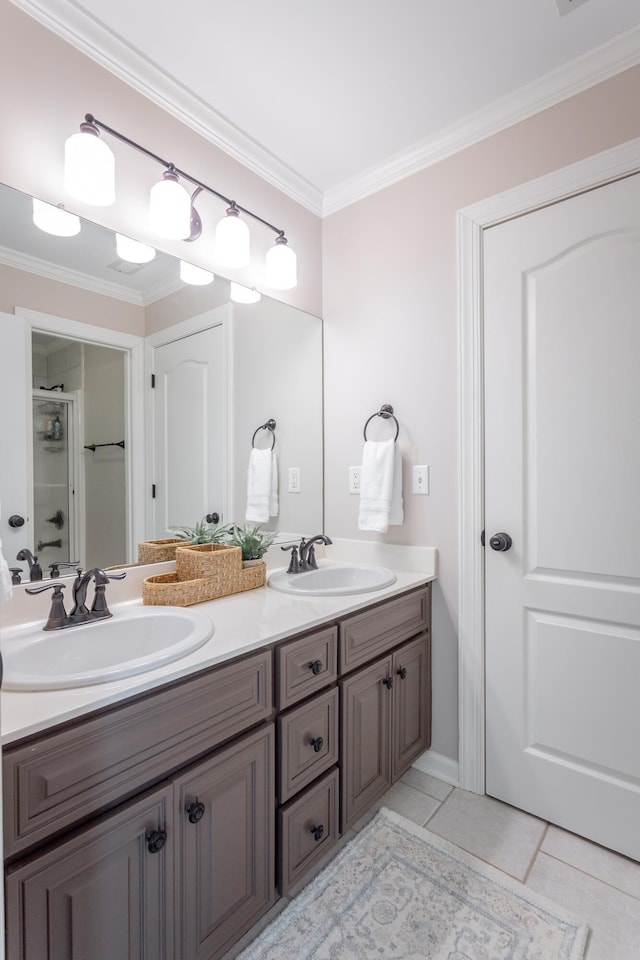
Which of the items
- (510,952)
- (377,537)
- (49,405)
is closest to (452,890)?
(510,952)

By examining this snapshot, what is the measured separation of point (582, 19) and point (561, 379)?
0.99m

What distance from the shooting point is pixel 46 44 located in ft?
4.15

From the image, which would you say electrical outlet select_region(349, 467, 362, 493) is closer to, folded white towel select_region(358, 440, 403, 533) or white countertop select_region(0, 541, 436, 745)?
folded white towel select_region(358, 440, 403, 533)

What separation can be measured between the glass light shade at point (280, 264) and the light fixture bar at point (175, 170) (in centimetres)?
6

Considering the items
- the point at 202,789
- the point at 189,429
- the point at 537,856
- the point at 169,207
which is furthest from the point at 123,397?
the point at 537,856

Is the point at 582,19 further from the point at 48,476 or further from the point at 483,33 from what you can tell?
the point at 48,476

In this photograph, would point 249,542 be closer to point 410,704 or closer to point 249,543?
point 249,543

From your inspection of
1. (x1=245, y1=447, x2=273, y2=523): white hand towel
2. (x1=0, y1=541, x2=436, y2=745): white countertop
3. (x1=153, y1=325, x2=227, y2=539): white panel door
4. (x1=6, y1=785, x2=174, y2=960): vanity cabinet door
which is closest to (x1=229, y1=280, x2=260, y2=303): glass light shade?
(x1=153, y1=325, x2=227, y2=539): white panel door

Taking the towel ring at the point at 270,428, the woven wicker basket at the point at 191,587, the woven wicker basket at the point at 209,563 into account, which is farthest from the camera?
the towel ring at the point at 270,428

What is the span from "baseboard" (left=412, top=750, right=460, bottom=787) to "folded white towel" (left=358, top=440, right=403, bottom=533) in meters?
0.90

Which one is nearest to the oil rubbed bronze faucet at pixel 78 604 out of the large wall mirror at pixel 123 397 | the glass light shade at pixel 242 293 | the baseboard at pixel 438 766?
the large wall mirror at pixel 123 397

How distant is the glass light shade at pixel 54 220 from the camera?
1264 mm

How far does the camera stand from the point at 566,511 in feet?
5.06

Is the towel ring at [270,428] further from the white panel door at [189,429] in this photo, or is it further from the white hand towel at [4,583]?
the white hand towel at [4,583]
